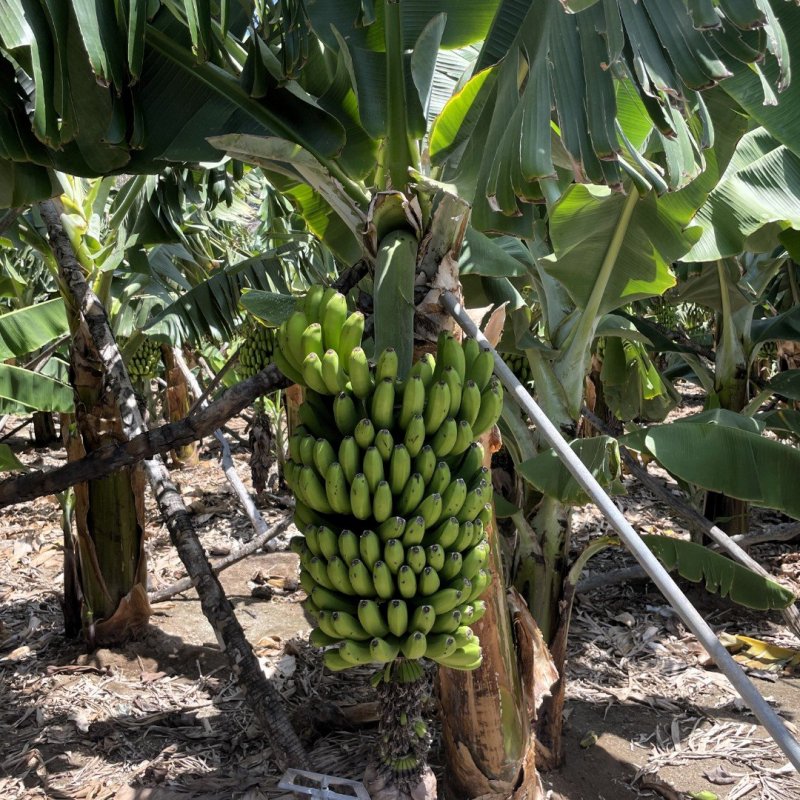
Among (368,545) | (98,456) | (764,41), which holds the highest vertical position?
(764,41)

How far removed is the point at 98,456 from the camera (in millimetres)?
2041

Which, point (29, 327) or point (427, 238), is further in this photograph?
point (29, 327)

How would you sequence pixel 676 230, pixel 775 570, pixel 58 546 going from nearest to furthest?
pixel 676 230
pixel 775 570
pixel 58 546

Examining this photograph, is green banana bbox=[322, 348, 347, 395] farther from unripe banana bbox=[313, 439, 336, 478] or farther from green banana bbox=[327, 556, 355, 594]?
green banana bbox=[327, 556, 355, 594]

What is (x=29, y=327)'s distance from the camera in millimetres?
3916

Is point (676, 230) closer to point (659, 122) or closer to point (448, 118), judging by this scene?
point (448, 118)

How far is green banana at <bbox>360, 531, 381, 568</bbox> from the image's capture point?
158 cm

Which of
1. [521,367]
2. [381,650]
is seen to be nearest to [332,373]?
[381,650]

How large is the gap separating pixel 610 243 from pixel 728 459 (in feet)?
3.43

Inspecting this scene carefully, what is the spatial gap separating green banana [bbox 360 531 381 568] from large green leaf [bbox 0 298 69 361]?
3.06 m

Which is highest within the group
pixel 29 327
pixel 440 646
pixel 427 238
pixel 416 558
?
pixel 427 238

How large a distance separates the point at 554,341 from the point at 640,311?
5.87m

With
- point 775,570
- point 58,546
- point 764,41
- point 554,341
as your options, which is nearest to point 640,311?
point 775,570

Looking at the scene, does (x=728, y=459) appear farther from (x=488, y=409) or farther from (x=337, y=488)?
(x=337, y=488)
